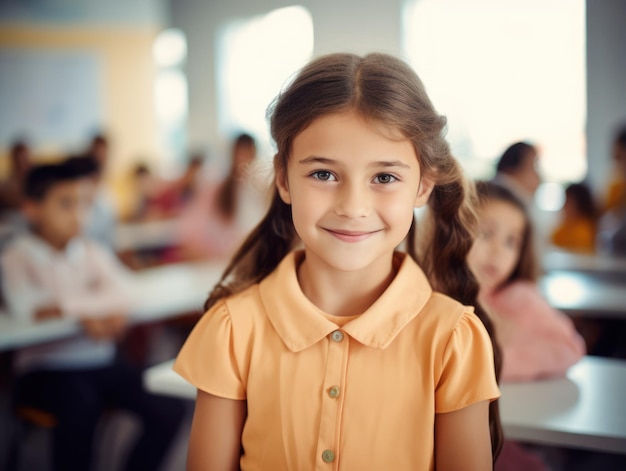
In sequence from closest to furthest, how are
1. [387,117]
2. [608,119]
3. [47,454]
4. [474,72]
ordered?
[387,117] → [47,454] → [608,119] → [474,72]

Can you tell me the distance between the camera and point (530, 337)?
1.94 metres

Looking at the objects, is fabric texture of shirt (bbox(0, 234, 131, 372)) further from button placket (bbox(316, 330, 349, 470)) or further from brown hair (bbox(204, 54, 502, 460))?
button placket (bbox(316, 330, 349, 470))

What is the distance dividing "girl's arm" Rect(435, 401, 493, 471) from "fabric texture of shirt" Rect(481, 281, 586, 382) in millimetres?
545

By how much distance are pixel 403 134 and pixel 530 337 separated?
37.9 inches

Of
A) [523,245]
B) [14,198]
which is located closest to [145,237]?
[14,198]

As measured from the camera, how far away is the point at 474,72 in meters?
6.87

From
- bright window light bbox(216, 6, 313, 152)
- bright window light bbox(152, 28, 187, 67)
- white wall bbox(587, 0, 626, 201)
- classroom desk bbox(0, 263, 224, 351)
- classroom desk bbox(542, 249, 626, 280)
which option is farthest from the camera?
bright window light bbox(152, 28, 187, 67)

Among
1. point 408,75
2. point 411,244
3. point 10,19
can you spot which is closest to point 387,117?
point 408,75

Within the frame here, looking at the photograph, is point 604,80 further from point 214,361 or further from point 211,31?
point 214,361

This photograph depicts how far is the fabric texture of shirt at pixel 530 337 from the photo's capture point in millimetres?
1839

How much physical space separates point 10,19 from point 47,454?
19.4 feet

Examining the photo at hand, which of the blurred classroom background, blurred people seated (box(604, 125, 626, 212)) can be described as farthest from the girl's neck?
blurred people seated (box(604, 125, 626, 212))

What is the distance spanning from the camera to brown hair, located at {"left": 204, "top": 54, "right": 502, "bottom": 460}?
1188 millimetres

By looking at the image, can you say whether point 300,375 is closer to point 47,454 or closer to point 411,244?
point 411,244
